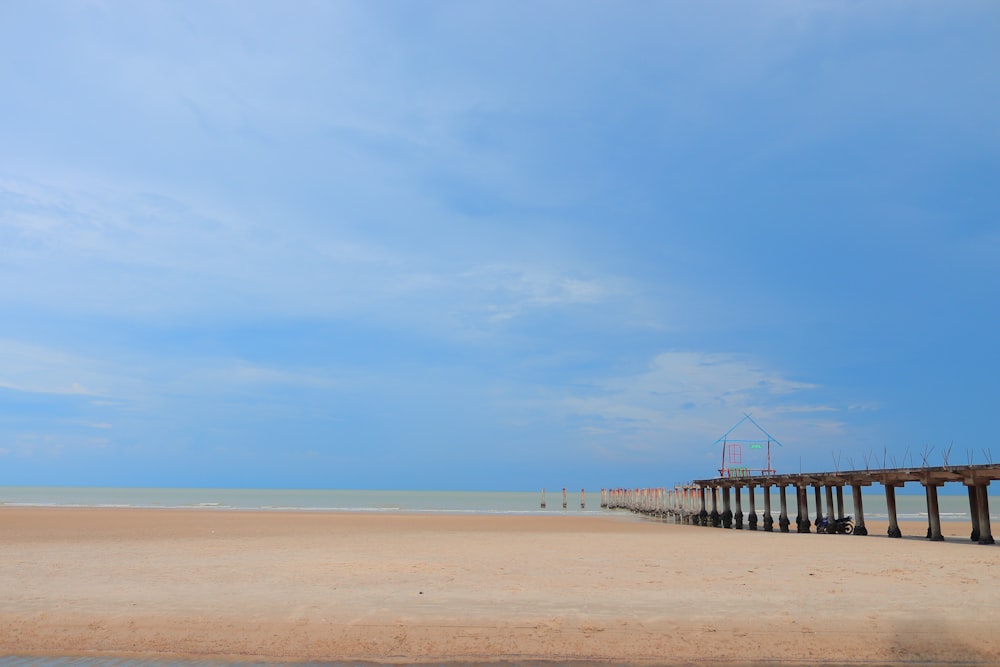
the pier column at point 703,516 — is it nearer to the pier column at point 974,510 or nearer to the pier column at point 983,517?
the pier column at point 974,510

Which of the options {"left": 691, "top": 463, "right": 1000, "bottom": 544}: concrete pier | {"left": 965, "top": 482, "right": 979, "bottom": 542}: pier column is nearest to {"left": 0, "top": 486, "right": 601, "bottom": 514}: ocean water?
{"left": 691, "top": 463, "right": 1000, "bottom": 544}: concrete pier

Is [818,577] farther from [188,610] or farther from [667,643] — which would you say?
[188,610]

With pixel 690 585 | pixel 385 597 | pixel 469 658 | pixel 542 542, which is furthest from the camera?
pixel 542 542

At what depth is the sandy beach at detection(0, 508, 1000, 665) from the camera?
9.30 m

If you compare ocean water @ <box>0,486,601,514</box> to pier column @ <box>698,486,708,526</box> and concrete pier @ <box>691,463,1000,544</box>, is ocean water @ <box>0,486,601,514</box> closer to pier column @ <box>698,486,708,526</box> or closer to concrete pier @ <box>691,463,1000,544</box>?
pier column @ <box>698,486,708,526</box>

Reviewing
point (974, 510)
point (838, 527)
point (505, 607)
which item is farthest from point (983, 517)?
point (505, 607)

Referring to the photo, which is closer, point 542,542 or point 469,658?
point 469,658

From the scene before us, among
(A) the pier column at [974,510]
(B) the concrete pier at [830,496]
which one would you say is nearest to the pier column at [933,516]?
(B) the concrete pier at [830,496]

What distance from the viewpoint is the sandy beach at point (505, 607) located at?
9.30 metres

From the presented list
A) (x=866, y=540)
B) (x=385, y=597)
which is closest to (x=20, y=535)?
(x=385, y=597)

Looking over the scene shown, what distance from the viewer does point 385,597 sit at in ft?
39.2

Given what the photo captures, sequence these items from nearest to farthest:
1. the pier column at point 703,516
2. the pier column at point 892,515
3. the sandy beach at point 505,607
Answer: the sandy beach at point 505,607 → the pier column at point 892,515 → the pier column at point 703,516

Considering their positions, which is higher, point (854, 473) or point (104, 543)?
point (854, 473)

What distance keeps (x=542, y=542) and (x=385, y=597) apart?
13024mm
